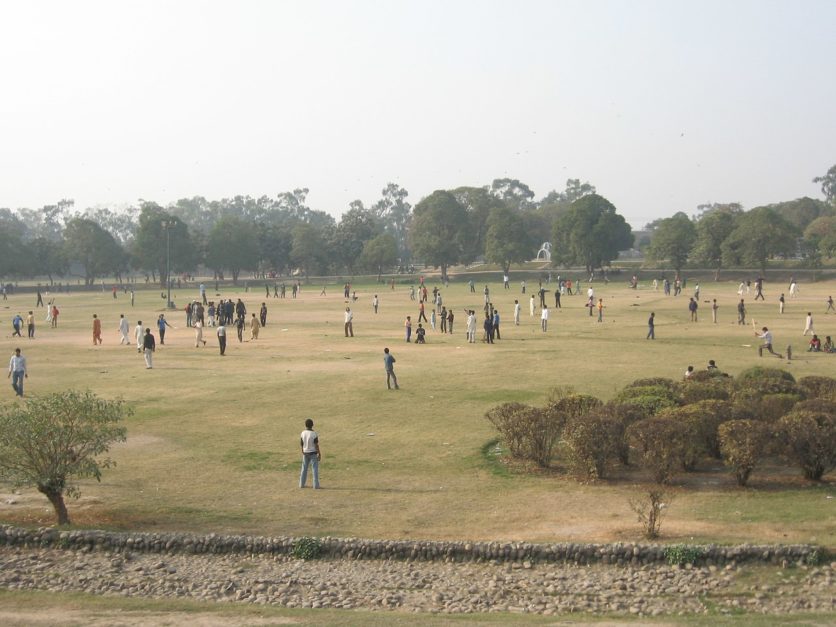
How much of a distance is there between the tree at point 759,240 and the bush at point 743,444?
78087 millimetres

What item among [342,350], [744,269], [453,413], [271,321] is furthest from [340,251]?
[453,413]

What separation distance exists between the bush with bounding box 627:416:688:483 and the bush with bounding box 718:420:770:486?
71 centimetres

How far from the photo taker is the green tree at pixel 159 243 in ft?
348

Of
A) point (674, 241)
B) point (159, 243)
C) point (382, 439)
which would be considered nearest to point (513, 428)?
point (382, 439)

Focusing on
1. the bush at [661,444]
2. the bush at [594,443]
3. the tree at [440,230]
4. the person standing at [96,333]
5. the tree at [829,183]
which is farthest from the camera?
the tree at [829,183]

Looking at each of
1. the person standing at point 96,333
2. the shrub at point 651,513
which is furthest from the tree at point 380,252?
the shrub at point 651,513

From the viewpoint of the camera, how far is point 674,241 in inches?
3720

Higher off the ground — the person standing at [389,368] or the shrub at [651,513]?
the person standing at [389,368]

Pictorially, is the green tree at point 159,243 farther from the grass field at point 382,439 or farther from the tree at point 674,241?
the grass field at point 382,439

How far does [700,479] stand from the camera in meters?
16.1

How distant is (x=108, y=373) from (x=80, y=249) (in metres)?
86.6

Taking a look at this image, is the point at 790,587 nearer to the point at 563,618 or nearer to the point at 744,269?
the point at 563,618

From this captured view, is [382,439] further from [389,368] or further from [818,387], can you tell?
[818,387]

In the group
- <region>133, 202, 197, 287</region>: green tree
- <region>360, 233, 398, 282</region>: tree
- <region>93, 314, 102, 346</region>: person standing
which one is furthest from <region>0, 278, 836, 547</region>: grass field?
<region>360, 233, 398, 282</region>: tree
